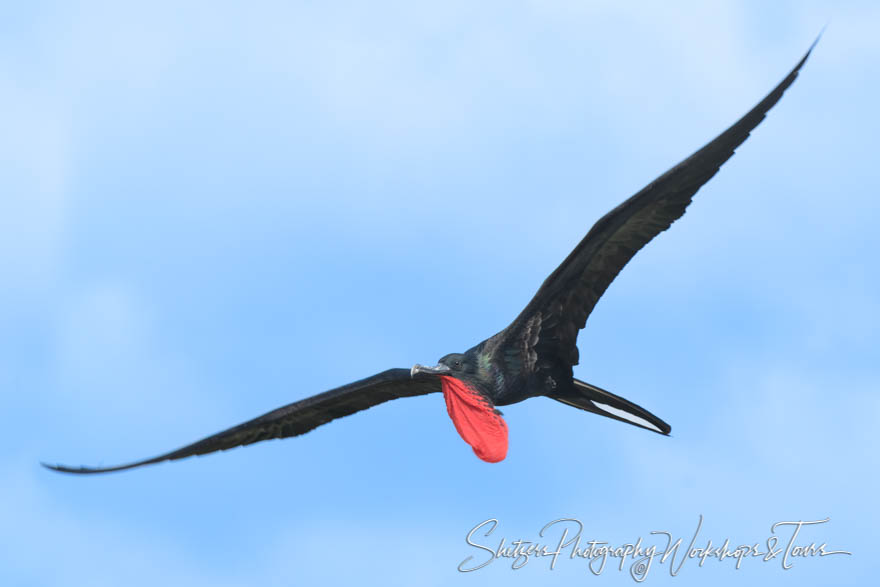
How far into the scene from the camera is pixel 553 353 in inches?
315

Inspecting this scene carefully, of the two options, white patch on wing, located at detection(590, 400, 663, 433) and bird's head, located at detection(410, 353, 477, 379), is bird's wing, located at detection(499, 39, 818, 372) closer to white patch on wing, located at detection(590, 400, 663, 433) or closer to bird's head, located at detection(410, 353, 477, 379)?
bird's head, located at detection(410, 353, 477, 379)

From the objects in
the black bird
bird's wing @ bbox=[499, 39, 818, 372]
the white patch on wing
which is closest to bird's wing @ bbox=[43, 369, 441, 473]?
the black bird

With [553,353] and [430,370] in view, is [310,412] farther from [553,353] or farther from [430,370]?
[553,353]

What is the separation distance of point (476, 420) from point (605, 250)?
1441 millimetres

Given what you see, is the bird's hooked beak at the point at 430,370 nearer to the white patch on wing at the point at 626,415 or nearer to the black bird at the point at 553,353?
the black bird at the point at 553,353

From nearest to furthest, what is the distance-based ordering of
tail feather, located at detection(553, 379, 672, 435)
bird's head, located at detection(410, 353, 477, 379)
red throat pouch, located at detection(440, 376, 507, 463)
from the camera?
red throat pouch, located at detection(440, 376, 507, 463) → bird's head, located at detection(410, 353, 477, 379) → tail feather, located at detection(553, 379, 672, 435)

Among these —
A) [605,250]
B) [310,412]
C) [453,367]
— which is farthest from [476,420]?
[310,412]

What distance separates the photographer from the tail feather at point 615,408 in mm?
8453

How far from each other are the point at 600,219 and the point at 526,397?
4.96 ft

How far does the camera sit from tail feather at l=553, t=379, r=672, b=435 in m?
8.45

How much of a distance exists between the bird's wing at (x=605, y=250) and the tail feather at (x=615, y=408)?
0.49 meters

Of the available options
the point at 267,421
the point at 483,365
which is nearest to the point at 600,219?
the point at 483,365

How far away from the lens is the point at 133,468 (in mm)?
8422

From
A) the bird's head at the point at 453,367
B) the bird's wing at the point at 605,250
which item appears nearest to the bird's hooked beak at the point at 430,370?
the bird's head at the point at 453,367
